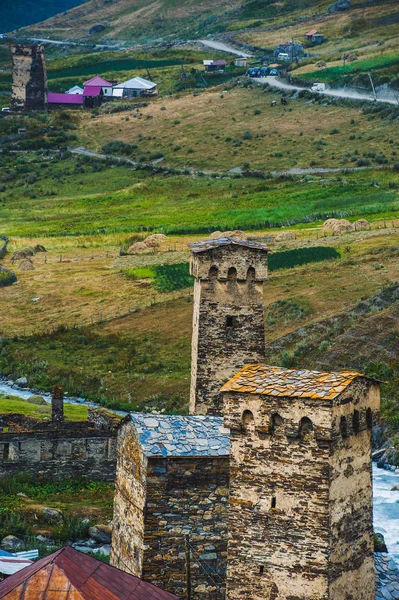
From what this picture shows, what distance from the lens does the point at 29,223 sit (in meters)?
112

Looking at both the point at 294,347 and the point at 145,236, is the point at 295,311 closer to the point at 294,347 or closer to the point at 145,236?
the point at 294,347

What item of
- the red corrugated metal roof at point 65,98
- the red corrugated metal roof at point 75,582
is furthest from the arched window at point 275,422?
the red corrugated metal roof at point 65,98

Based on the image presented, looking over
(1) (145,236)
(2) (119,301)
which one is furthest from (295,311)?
(1) (145,236)

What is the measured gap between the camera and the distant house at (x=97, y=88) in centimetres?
17700

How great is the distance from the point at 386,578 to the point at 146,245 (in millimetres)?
58637

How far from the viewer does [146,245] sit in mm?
92500

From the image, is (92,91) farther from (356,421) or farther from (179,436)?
(356,421)

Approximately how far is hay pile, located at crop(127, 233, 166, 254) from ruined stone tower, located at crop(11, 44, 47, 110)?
264ft

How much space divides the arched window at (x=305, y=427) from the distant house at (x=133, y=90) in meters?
158

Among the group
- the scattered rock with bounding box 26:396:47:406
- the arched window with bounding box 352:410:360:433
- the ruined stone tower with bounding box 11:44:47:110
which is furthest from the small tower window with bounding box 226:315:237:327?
the ruined stone tower with bounding box 11:44:47:110

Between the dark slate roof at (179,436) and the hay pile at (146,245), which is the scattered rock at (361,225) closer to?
the hay pile at (146,245)

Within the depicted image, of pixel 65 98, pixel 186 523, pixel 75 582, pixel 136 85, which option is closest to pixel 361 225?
pixel 186 523

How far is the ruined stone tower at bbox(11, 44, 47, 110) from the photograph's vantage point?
17075cm

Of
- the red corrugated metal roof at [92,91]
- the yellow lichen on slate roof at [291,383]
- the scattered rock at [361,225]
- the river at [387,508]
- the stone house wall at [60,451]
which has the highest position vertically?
the yellow lichen on slate roof at [291,383]
